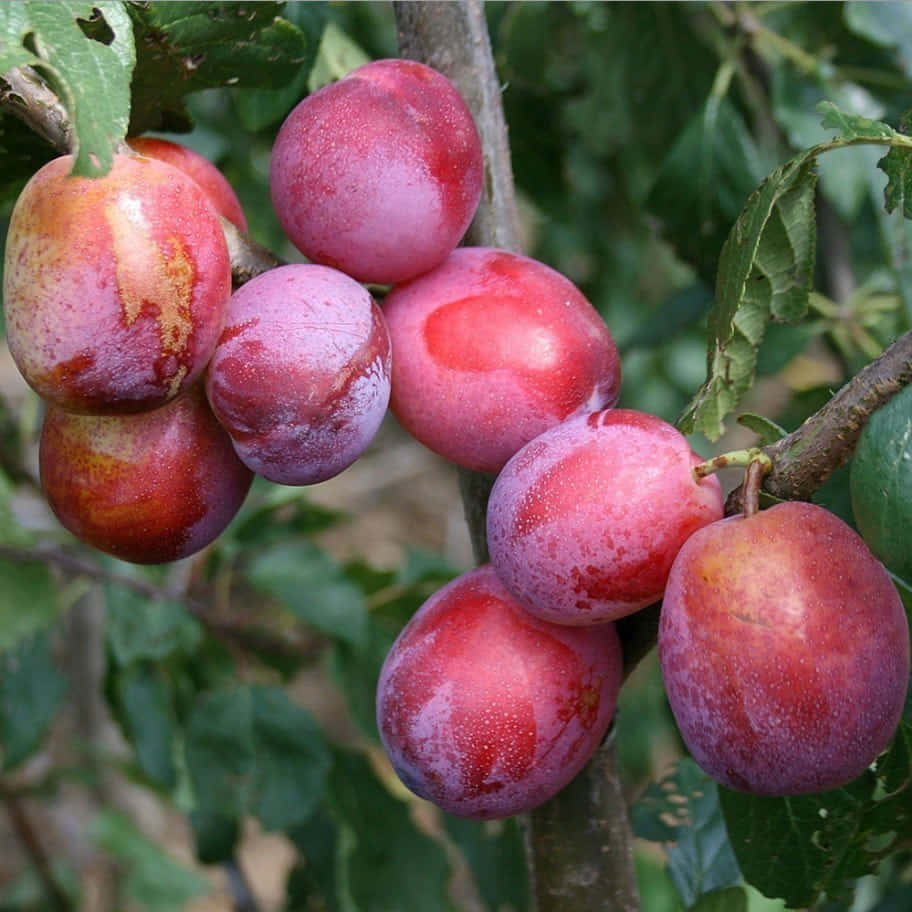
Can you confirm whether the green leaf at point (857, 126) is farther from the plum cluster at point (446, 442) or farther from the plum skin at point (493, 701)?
the plum skin at point (493, 701)

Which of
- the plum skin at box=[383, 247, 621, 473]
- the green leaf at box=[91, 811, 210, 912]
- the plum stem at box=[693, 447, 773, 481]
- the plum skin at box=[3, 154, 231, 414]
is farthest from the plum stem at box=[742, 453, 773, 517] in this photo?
the green leaf at box=[91, 811, 210, 912]

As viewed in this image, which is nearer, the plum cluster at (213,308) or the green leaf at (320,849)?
the plum cluster at (213,308)

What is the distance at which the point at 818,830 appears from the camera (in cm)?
61

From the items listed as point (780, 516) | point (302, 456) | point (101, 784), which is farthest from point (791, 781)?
point (101, 784)

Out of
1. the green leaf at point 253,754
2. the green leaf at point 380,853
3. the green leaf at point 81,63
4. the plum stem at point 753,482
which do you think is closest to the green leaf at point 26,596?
the green leaf at point 253,754

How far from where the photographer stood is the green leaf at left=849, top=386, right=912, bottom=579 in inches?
18.1

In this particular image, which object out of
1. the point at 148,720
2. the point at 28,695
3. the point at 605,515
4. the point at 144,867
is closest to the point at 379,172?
the point at 605,515

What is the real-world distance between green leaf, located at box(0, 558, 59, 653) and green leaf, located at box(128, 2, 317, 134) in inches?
29.0

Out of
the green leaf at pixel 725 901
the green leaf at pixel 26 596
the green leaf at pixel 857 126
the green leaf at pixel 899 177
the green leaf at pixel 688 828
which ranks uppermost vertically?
the green leaf at pixel 857 126

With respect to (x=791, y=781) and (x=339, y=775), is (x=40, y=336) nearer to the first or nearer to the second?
(x=791, y=781)

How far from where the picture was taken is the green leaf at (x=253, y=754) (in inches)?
44.1

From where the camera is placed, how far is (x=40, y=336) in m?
→ 0.49

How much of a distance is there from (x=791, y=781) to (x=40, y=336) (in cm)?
38

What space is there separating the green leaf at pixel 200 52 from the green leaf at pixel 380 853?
781mm
